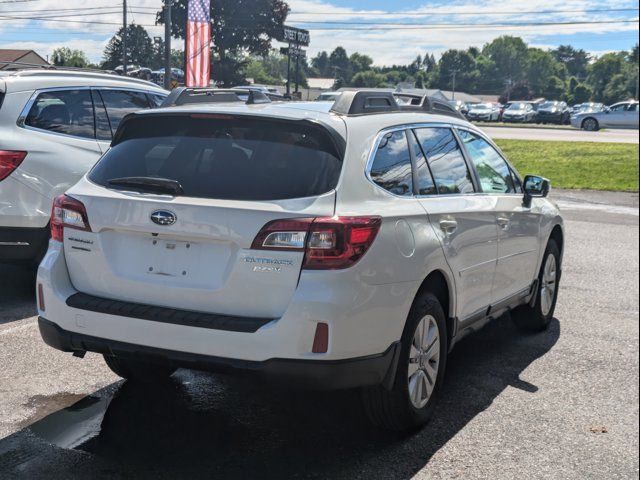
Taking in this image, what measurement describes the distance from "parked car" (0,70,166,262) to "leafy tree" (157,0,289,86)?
2896 millimetres

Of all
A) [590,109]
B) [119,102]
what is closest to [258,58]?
[119,102]

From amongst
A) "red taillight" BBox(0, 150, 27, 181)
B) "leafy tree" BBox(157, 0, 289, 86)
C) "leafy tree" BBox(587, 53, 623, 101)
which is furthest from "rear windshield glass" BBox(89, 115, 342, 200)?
"leafy tree" BBox(587, 53, 623, 101)

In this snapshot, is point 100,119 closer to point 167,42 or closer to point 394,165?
point 394,165

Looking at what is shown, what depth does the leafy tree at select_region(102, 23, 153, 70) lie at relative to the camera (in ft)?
31.8

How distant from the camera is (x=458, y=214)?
473 centimetres

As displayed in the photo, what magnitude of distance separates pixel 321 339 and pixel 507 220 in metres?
2.40

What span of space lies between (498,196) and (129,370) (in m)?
2.65

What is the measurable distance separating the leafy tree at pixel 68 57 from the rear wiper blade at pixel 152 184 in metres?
5.31

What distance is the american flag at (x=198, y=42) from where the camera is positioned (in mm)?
10827

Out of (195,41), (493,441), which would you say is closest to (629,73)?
(195,41)

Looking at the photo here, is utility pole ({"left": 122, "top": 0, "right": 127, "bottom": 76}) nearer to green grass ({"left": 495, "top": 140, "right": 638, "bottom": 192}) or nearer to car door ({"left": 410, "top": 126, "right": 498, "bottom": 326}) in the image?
car door ({"left": 410, "top": 126, "right": 498, "bottom": 326})

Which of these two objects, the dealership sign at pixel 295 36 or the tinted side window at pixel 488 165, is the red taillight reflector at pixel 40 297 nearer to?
the tinted side window at pixel 488 165

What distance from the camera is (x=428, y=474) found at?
12.5 feet

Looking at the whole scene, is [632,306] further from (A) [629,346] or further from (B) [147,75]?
(B) [147,75]
